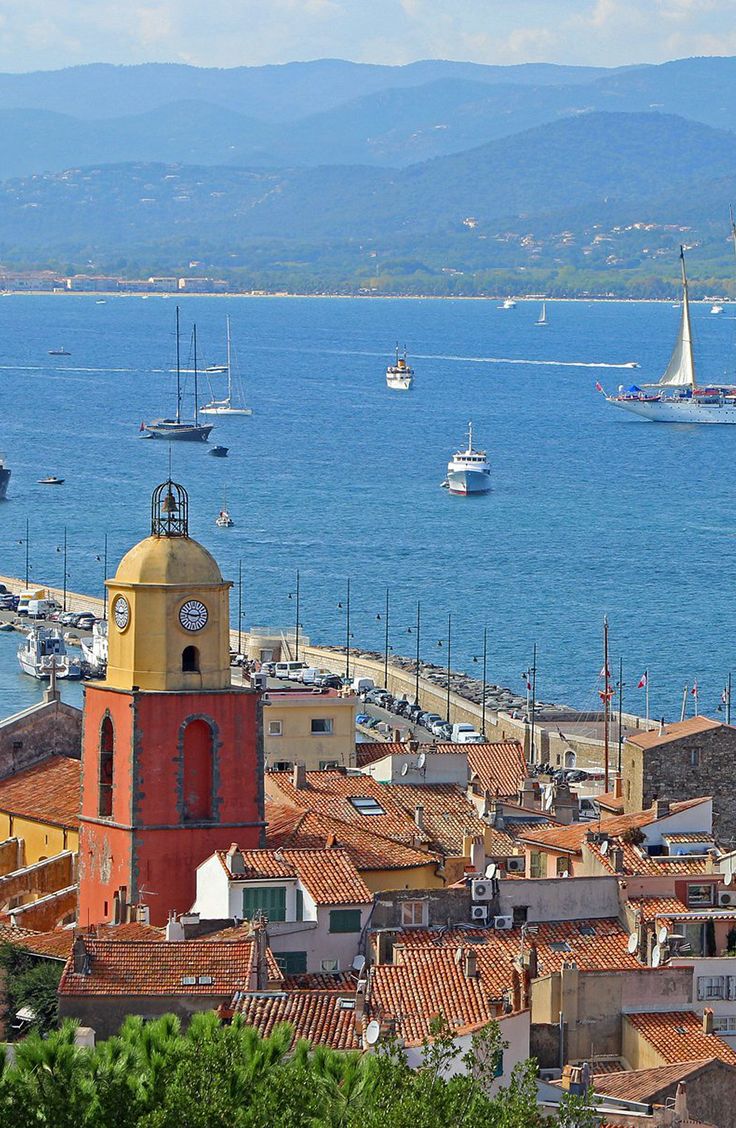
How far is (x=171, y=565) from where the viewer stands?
98.2 ft

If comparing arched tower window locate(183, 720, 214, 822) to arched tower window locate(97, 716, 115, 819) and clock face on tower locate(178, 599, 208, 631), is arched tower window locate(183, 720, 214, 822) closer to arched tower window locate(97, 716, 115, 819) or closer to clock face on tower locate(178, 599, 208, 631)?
arched tower window locate(97, 716, 115, 819)

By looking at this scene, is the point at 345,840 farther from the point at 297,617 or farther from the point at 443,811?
the point at 297,617

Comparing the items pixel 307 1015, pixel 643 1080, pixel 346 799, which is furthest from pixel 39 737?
pixel 643 1080

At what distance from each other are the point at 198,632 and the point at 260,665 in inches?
1577

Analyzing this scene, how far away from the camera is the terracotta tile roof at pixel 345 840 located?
29.9 m

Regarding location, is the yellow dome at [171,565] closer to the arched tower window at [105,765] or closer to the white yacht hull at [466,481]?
the arched tower window at [105,765]

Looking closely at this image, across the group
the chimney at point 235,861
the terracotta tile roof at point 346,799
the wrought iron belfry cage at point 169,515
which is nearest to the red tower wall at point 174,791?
the chimney at point 235,861

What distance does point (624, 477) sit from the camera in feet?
522

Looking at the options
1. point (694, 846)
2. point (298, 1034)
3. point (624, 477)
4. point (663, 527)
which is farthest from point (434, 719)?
point (624, 477)

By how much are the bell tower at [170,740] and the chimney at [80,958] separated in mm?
4984

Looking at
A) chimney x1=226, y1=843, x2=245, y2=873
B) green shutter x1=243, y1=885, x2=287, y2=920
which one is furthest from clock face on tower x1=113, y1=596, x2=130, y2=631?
green shutter x1=243, y1=885, x2=287, y2=920

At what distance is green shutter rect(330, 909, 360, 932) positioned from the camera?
88.3 feet

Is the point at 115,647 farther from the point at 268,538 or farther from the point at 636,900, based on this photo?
the point at 268,538

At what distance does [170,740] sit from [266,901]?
307 centimetres
